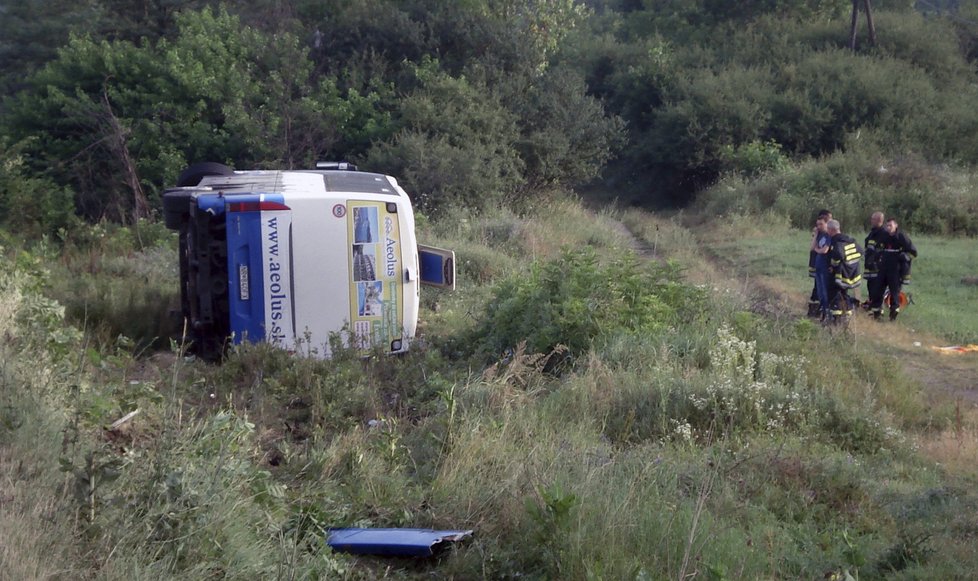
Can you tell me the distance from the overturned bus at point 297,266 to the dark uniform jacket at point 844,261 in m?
6.39

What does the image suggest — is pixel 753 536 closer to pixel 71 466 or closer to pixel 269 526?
pixel 269 526

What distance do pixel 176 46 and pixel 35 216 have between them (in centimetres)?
613

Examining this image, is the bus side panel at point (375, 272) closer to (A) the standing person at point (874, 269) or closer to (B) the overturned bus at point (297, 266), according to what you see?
(B) the overturned bus at point (297, 266)

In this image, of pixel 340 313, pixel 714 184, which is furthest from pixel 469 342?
pixel 714 184

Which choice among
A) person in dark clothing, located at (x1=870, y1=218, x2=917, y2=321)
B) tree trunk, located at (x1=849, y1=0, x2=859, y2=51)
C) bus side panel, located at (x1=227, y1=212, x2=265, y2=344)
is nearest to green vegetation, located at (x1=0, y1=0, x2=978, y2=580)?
bus side panel, located at (x1=227, y1=212, x2=265, y2=344)

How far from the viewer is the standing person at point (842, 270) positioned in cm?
1248

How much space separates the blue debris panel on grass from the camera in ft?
14.5

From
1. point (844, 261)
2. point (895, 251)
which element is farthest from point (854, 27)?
point (844, 261)

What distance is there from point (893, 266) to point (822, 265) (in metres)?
1.33

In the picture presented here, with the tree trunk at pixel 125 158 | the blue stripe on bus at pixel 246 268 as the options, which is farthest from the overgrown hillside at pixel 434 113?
the blue stripe on bus at pixel 246 268

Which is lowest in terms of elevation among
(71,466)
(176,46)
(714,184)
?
(714,184)

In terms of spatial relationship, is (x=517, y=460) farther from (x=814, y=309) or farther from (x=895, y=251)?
(x=895, y=251)

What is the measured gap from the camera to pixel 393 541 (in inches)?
176

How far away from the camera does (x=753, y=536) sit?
4.93 meters
